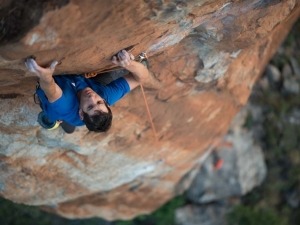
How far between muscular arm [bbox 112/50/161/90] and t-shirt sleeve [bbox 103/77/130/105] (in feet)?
0.19

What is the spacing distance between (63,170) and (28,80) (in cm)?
151

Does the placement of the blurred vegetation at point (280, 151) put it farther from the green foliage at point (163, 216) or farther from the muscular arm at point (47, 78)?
the muscular arm at point (47, 78)

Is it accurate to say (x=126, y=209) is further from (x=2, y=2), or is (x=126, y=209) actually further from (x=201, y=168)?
(x=2, y=2)

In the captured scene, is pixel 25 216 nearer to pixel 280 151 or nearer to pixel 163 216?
pixel 163 216

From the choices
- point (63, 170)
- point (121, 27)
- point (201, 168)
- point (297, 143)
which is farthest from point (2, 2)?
point (297, 143)

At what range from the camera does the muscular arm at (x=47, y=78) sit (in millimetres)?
2260

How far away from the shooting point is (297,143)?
6.79m

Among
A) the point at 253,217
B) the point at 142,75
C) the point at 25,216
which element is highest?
the point at 142,75

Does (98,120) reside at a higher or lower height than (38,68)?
lower

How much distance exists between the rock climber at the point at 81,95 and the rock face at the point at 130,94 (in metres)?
0.09

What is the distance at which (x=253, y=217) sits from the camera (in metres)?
6.21

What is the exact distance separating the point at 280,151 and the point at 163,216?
2.35 m

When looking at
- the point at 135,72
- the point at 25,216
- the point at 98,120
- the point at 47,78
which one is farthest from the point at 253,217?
the point at 47,78

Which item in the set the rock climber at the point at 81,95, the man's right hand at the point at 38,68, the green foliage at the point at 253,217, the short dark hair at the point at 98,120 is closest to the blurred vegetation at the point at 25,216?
the green foliage at the point at 253,217
